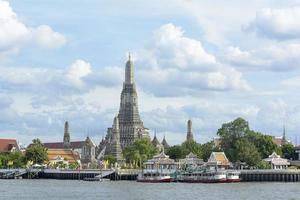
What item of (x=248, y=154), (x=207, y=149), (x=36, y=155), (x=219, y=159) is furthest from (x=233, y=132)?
(x=36, y=155)

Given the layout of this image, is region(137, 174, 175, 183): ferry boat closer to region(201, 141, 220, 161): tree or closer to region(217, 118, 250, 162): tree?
region(217, 118, 250, 162): tree

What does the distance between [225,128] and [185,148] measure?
31694mm

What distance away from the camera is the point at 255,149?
149000 mm

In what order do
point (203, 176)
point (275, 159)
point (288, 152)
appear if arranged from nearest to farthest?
1. point (203, 176)
2. point (275, 159)
3. point (288, 152)

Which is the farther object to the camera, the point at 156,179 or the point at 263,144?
the point at 263,144

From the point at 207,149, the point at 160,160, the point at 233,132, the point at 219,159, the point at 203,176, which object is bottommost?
the point at 203,176

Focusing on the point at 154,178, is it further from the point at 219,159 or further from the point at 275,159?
the point at 275,159

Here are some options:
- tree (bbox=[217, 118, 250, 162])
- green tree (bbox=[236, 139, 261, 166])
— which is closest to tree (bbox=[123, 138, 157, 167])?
tree (bbox=[217, 118, 250, 162])

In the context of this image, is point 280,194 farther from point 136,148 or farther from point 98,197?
point 136,148

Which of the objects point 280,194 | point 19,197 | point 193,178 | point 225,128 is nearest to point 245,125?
point 225,128

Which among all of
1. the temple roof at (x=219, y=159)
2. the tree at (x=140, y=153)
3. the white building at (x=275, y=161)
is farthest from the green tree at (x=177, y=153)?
the white building at (x=275, y=161)

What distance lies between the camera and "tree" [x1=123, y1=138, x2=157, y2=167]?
18350cm

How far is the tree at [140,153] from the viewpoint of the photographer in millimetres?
183500

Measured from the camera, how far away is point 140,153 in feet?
612
